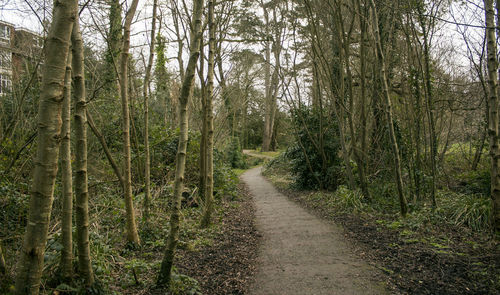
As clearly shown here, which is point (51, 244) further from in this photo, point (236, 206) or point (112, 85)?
point (236, 206)

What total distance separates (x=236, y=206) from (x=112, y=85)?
4.40 metres

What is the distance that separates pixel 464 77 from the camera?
8523 millimetres

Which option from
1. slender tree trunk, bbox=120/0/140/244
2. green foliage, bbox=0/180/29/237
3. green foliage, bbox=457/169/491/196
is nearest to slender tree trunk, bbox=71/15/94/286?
slender tree trunk, bbox=120/0/140/244

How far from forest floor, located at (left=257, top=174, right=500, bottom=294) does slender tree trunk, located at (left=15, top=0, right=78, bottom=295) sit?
135 inches

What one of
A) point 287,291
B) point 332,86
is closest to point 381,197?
point 332,86

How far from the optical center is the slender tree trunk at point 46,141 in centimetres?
183

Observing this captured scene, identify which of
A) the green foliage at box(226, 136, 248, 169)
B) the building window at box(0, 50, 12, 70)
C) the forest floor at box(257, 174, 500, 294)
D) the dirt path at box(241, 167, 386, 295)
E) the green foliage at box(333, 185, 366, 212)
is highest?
the building window at box(0, 50, 12, 70)

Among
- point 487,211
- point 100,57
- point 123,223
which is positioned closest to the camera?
point 123,223

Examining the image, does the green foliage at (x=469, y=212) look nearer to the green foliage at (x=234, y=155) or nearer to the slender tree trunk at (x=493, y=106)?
the slender tree trunk at (x=493, y=106)

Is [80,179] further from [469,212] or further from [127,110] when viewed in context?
[469,212]

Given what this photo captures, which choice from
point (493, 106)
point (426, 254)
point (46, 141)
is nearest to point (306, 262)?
point (426, 254)

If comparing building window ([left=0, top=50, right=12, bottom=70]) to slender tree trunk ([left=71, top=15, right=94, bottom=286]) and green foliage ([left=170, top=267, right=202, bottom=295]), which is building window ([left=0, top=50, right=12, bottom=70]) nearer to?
slender tree trunk ([left=71, top=15, right=94, bottom=286])

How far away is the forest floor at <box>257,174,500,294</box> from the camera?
3525 millimetres

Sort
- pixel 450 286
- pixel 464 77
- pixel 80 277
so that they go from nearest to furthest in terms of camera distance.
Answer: pixel 80 277, pixel 450 286, pixel 464 77
